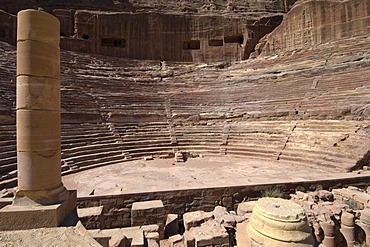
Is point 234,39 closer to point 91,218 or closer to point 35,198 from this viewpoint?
point 91,218

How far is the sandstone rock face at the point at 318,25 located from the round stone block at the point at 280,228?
715 inches

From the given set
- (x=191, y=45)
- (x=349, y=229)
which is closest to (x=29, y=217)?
(x=349, y=229)

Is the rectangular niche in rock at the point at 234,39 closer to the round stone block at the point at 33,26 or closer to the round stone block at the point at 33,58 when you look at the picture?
the round stone block at the point at 33,26

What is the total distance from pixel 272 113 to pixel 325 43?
30.0ft

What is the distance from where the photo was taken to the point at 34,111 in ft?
11.6

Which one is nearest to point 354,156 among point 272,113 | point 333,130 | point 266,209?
point 333,130

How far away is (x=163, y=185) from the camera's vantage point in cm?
697

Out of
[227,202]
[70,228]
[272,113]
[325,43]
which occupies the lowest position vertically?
[227,202]

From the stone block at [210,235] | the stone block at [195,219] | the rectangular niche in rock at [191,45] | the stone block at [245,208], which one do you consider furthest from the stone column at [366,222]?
the rectangular niche in rock at [191,45]

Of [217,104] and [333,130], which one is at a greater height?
[217,104]

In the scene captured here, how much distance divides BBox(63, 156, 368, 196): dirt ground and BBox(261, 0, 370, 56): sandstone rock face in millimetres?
13406

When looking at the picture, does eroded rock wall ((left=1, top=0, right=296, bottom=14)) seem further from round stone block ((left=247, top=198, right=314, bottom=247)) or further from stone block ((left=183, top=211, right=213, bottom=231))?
round stone block ((left=247, top=198, right=314, bottom=247))

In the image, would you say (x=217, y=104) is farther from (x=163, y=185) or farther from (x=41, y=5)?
(x=41, y=5)

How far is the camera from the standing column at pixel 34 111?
3.47 meters
